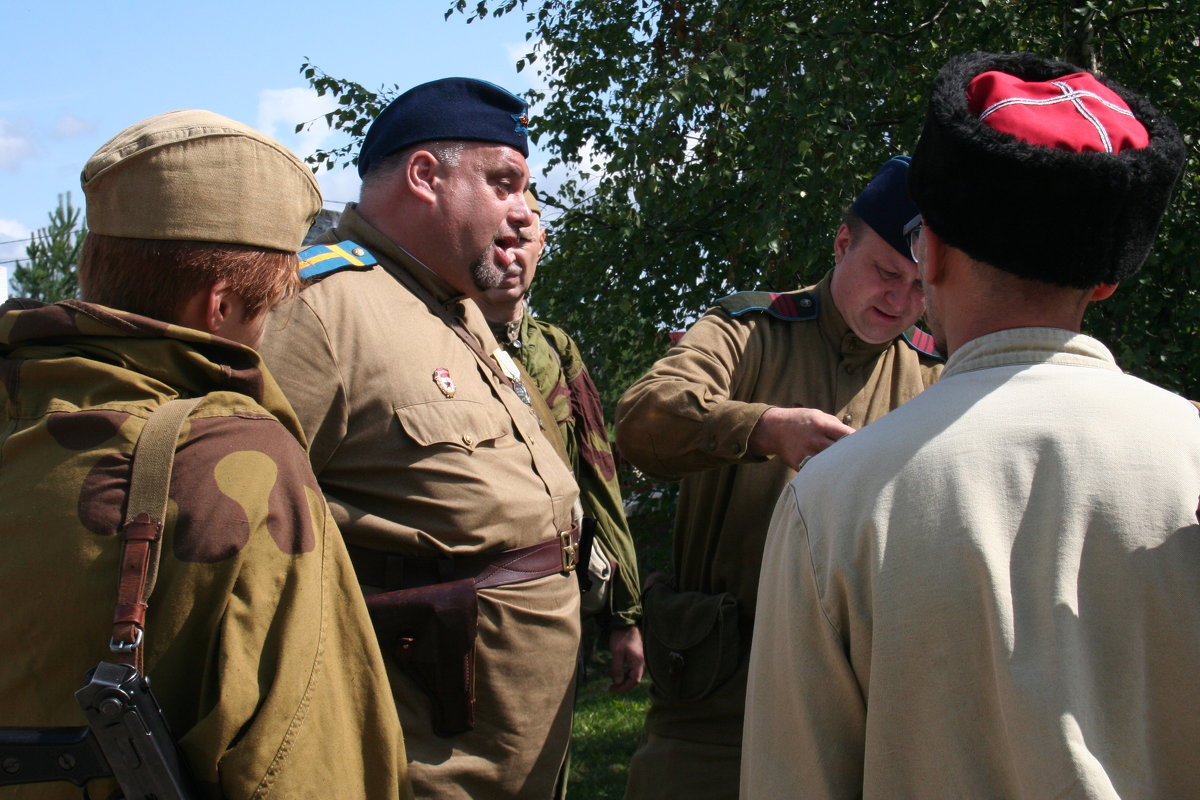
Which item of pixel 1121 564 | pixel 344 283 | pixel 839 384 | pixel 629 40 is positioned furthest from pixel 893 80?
pixel 1121 564

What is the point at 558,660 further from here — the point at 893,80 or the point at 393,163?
the point at 893,80

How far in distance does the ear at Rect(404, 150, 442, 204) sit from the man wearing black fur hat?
1516mm

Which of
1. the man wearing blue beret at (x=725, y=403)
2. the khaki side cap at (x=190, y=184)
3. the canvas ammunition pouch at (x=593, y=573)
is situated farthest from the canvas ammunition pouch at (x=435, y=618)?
the khaki side cap at (x=190, y=184)

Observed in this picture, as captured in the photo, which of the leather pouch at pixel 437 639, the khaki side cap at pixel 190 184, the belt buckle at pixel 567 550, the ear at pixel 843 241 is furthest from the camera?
the ear at pixel 843 241

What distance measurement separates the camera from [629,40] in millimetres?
6590

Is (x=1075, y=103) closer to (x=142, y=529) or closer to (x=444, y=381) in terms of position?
(x=142, y=529)

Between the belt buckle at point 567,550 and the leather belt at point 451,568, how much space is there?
56 millimetres

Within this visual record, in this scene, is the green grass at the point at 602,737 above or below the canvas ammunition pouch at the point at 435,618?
below

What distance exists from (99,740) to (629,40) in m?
5.97

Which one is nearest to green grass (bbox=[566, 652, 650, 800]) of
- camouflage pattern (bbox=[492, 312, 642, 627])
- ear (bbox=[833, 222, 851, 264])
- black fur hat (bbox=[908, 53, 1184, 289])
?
camouflage pattern (bbox=[492, 312, 642, 627])

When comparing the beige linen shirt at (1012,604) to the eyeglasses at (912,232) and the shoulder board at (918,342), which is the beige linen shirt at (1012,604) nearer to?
the eyeglasses at (912,232)

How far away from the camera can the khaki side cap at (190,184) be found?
1511 mm

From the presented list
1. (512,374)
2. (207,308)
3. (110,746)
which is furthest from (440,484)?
(110,746)

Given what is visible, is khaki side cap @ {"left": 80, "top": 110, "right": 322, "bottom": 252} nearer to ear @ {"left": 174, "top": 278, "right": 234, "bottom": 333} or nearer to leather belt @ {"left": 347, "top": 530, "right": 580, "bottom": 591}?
ear @ {"left": 174, "top": 278, "right": 234, "bottom": 333}
